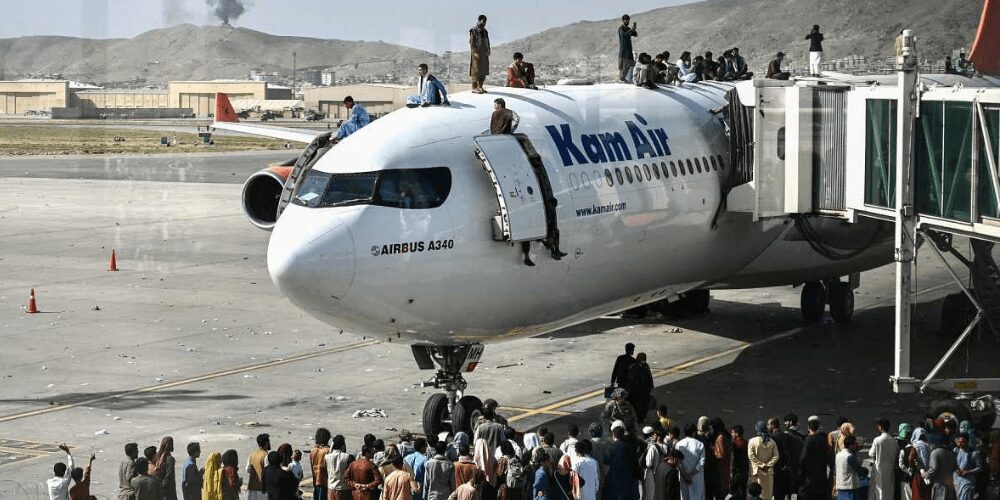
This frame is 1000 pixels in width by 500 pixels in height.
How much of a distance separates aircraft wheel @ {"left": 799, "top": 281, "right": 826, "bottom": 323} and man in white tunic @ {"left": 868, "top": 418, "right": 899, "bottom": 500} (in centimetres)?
1521

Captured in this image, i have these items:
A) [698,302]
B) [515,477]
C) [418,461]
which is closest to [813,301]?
[698,302]

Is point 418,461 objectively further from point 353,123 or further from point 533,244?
point 353,123

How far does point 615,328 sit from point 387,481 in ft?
54.3

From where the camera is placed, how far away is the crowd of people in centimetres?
1670

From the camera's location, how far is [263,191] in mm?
30469

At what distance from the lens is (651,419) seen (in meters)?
24.1

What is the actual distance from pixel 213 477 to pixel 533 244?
6168 mm

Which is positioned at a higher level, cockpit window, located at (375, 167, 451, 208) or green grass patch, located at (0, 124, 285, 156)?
green grass patch, located at (0, 124, 285, 156)

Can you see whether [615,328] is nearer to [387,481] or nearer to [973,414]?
[973,414]

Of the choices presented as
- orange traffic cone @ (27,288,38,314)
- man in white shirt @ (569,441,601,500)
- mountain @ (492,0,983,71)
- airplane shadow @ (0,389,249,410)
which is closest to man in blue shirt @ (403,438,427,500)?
man in white shirt @ (569,441,601,500)

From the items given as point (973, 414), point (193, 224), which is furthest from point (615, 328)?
point (193, 224)

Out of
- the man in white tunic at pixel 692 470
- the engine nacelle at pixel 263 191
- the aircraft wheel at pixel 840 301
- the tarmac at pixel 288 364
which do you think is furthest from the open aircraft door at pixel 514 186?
the aircraft wheel at pixel 840 301

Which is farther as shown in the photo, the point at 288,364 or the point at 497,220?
the point at 288,364

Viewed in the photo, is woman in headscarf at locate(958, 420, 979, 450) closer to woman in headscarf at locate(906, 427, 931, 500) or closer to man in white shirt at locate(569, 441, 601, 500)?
woman in headscarf at locate(906, 427, 931, 500)
